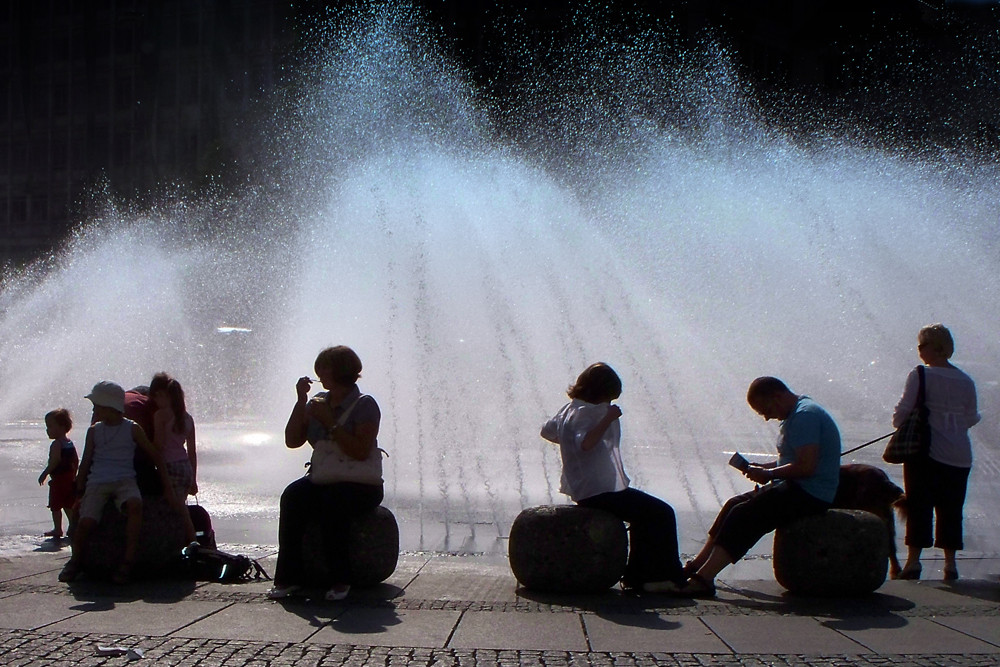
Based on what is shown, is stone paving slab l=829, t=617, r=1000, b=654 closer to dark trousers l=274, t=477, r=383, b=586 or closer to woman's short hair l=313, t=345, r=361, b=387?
dark trousers l=274, t=477, r=383, b=586

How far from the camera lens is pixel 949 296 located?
19.8 metres

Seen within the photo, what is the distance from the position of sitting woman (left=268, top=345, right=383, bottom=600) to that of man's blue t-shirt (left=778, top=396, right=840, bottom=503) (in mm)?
2269

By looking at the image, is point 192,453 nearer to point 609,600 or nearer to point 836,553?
point 609,600

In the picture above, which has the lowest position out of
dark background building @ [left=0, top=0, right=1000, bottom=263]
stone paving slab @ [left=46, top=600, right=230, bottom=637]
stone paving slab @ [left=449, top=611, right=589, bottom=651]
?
stone paving slab @ [left=449, top=611, right=589, bottom=651]

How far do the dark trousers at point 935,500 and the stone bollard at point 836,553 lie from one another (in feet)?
3.01

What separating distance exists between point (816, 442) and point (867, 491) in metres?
0.91

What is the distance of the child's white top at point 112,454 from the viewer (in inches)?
268

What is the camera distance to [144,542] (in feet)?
22.4

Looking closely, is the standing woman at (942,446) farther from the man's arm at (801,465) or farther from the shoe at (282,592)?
the shoe at (282,592)

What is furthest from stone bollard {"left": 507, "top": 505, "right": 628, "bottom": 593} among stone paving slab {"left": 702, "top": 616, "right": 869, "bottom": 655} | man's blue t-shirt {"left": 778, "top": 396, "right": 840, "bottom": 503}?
man's blue t-shirt {"left": 778, "top": 396, "right": 840, "bottom": 503}

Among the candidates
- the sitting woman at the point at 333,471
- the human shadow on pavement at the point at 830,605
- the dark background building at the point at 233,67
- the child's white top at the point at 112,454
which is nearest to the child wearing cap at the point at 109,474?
the child's white top at the point at 112,454

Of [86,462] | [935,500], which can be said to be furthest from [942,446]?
[86,462]

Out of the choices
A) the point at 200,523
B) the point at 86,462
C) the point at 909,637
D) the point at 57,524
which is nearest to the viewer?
the point at 909,637

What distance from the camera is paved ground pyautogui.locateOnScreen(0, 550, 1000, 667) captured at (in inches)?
195
